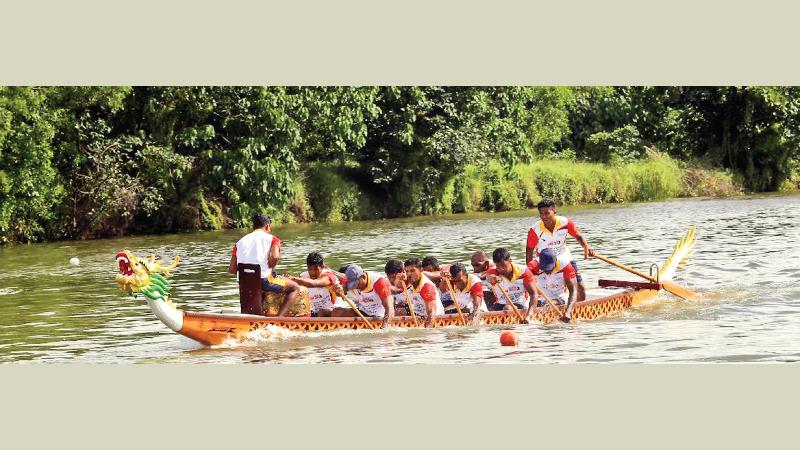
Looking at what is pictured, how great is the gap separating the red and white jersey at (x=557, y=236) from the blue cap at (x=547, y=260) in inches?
8.9

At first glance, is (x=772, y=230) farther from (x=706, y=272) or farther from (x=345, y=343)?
(x=345, y=343)

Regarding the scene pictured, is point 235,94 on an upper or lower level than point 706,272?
upper

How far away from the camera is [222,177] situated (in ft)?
119

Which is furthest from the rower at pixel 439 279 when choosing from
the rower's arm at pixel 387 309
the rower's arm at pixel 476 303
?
the rower's arm at pixel 387 309

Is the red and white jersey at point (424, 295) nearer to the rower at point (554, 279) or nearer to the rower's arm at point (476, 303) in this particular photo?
the rower's arm at point (476, 303)

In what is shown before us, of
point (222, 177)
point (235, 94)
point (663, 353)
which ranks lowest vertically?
point (663, 353)

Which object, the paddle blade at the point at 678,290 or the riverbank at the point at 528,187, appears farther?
the riverbank at the point at 528,187

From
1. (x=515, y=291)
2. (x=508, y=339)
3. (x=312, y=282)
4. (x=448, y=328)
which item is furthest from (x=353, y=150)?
(x=508, y=339)

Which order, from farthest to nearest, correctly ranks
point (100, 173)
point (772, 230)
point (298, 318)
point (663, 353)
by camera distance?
point (100, 173) < point (772, 230) < point (298, 318) < point (663, 353)

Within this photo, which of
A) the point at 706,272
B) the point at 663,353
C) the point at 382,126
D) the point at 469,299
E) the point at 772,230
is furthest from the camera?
the point at 382,126

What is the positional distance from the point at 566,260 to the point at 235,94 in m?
20.4

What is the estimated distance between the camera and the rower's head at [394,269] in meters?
17.1

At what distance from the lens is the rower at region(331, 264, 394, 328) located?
55.7ft

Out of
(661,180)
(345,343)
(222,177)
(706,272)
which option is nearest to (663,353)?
(345,343)
